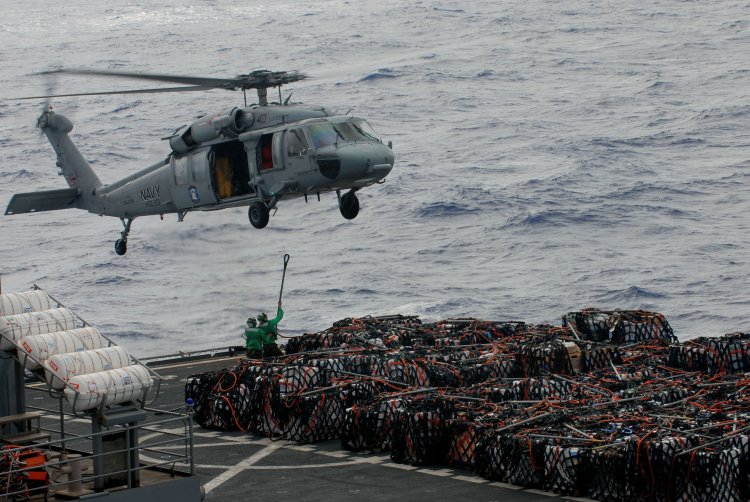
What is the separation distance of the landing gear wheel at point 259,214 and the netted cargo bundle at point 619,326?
9.91 metres

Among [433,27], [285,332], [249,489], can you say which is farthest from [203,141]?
[433,27]

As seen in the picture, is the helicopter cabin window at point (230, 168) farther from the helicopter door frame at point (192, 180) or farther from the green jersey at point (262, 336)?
the green jersey at point (262, 336)

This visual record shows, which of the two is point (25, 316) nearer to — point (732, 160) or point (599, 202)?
point (599, 202)

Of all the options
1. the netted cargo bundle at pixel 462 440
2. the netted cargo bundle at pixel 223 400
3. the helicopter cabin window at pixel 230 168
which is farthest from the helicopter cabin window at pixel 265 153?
the netted cargo bundle at pixel 462 440

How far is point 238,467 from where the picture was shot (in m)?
27.2

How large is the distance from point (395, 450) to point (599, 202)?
64975 mm

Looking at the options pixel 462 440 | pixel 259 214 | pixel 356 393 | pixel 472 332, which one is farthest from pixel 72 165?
pixel 462 440

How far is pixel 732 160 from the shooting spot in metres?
93.4

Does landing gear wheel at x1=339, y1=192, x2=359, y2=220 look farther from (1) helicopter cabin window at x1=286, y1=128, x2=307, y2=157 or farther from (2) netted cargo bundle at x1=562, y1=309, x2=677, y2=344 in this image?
(2) netted cargo bundle at x1=562, y1=309, x2=677, y2=344

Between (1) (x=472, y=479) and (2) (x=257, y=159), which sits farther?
(2) (x=257, y=159)

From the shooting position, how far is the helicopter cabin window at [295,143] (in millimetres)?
33156

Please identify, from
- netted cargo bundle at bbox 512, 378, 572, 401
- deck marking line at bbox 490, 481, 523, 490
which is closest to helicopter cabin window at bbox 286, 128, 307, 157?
netted cargo bundle at bbox 512, 378, 572, 401

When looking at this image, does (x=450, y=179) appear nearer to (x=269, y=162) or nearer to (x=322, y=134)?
(x=269, y=162)

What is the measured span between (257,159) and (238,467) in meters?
10.3
